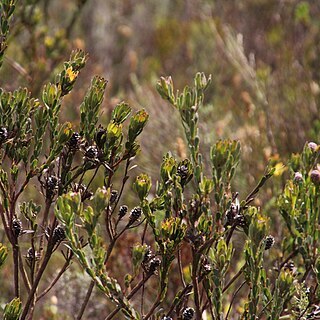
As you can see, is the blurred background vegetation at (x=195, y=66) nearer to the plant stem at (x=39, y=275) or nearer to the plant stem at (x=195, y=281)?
the plant stem at (x=195, y=281)

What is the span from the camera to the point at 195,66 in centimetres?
623

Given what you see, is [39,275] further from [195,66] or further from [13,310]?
[195,66]

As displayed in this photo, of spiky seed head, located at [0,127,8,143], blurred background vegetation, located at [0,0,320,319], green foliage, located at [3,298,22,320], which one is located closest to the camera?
green foliage, located at [3,298,22,320]

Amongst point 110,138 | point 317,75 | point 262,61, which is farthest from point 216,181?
point 262,61

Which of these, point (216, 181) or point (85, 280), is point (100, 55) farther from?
point (216, 181)

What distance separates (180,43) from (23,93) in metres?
5.20

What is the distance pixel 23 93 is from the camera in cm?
175

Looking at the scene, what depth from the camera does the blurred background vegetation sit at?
11.7 feet

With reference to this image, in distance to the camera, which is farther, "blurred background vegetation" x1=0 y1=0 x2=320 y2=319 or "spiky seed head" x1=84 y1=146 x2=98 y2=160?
"blurred background vegetation" x1=0 y1=0 x2=320 y2=319

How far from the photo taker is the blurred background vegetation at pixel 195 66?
3572mm

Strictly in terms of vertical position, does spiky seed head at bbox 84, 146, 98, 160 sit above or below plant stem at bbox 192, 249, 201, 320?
above

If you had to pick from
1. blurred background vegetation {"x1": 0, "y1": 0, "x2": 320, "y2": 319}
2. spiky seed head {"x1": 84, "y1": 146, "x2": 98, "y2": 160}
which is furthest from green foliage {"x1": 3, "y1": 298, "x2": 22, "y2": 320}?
blurred background vegetation {"x1": 0, "y1": 0, "x2": 320, "y2": 319}

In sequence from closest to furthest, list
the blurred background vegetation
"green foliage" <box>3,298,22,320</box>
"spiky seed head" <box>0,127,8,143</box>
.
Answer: "green foliage" <box>3,298,22,320</box>, "spiky seed head" <box>0,127,8,143</box>, the blurred background vegetation

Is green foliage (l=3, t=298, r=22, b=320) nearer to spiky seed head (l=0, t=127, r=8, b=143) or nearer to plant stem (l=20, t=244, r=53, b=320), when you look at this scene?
plant stem (l=20, t=244, r=53, b=320)
